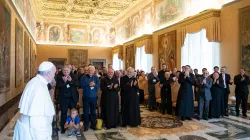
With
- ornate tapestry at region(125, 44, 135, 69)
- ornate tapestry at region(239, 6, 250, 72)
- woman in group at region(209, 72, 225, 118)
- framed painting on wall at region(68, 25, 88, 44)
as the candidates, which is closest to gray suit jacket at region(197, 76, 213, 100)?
woman in group at region(209, 72, 225, 118)

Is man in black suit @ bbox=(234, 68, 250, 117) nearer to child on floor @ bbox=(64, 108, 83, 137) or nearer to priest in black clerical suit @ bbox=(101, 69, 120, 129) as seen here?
priest in black clerical suit @ bbox=(101, 69, 120, 129)

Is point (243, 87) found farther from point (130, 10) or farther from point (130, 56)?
point (130, 10)

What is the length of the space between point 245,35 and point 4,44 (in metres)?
8.59

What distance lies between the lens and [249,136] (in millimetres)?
5402

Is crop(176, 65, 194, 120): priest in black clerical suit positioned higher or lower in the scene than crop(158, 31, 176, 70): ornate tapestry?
lower

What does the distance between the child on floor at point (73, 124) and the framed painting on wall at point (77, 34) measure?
18.3 m

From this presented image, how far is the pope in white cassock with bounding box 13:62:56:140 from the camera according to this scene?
2.21 meters

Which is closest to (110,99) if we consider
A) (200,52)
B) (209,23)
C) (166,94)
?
(166,94)

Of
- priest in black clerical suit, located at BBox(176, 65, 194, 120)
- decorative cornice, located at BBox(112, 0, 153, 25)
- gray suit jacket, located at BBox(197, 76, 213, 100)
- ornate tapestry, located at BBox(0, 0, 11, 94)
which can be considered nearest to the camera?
ornate tapestry, located at BBox(0, 0, 11, 94)

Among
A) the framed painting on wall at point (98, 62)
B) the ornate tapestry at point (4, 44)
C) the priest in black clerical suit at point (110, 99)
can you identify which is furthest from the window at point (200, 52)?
the framed painting on wall at point (98, 62)

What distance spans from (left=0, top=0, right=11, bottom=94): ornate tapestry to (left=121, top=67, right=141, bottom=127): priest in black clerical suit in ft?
12.8

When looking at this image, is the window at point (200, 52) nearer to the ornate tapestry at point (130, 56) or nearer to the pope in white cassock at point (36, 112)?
the ornate tapestry at point (130, 56)

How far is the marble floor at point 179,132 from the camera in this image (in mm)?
5383

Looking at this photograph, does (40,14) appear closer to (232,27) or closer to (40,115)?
(232,27)
